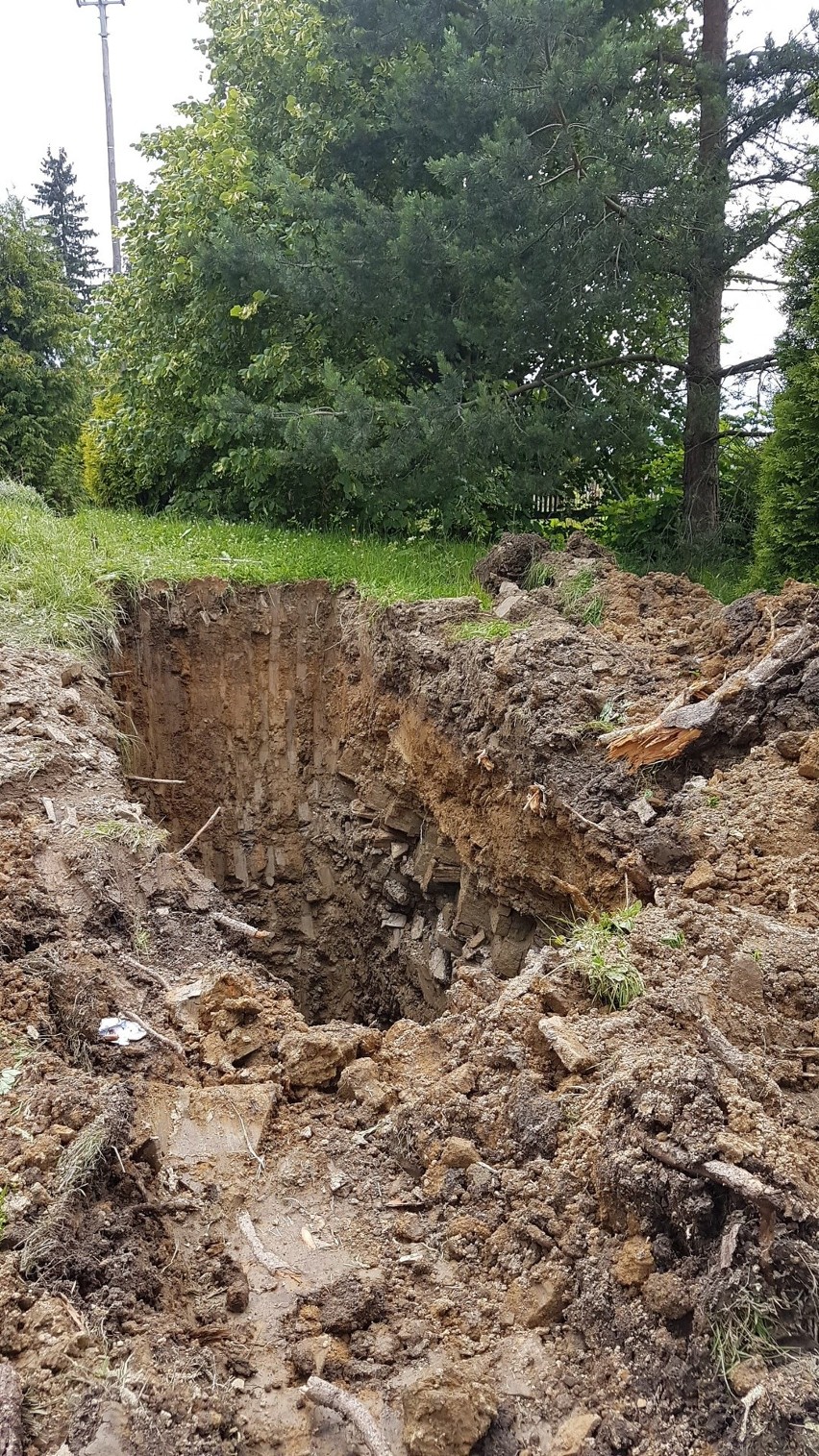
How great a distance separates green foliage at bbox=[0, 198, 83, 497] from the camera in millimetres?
15273

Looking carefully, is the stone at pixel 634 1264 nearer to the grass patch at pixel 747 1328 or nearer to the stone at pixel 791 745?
the grass patch at pixel 747 1328

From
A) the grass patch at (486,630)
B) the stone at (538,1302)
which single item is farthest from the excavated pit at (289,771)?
the stone at (538,1302)

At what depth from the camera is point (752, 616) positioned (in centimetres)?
491

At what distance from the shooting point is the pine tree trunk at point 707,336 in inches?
314

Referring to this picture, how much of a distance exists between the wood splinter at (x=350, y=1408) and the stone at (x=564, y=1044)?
3.35 feet

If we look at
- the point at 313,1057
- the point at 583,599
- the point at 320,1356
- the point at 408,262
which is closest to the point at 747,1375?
the point at 320,1356

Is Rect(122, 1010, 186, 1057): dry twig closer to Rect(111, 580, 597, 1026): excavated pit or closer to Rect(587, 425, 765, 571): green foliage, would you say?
Rect(111, 580, 597, 1026): excavated pit

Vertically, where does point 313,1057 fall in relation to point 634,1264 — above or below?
below

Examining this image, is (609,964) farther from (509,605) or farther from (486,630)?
(509,605)

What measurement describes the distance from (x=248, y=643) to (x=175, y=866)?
3523 mm

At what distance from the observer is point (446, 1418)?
1.87 metres

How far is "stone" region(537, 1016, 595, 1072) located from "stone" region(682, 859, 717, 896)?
87cm

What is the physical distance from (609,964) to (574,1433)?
4.67ft

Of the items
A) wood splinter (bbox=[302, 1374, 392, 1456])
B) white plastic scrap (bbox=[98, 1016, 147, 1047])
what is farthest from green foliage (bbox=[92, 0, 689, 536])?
wood splinter (bbox=[302, 1374, 392, 1456])
